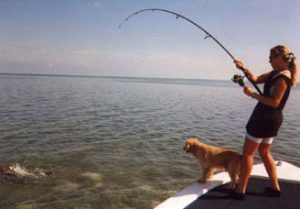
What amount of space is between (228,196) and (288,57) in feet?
8.44

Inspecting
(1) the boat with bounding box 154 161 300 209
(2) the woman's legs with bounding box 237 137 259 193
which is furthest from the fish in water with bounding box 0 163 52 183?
(2) the woman's legs with bounding box 237 137 259 193

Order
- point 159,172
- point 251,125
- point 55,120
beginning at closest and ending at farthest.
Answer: point 251,125 → point 159,172 → point 55,120

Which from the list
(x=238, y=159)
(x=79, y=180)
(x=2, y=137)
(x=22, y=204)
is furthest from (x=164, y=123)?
(x=238, y=159)

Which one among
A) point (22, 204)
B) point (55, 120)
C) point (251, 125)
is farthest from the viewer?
point (55, 120)

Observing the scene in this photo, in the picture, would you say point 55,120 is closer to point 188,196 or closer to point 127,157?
point 127,157

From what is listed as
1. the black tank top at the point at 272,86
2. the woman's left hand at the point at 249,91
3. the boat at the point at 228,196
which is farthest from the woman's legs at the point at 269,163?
the woman's left hand at the point at 249,91

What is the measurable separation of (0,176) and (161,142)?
759cm

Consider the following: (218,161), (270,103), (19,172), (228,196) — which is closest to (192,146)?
(218,161)

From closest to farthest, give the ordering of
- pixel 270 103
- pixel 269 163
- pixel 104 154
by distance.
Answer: pixel 270 103, pixel 269 163, pixel 104 154

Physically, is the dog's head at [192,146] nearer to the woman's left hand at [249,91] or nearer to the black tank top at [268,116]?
the black tank top at [268,116]

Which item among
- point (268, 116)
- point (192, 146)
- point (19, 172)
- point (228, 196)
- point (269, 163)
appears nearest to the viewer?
point (268, 116)

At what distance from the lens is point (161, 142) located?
50.1 ft

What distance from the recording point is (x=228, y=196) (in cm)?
553

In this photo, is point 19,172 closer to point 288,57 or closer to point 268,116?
point 268,116
